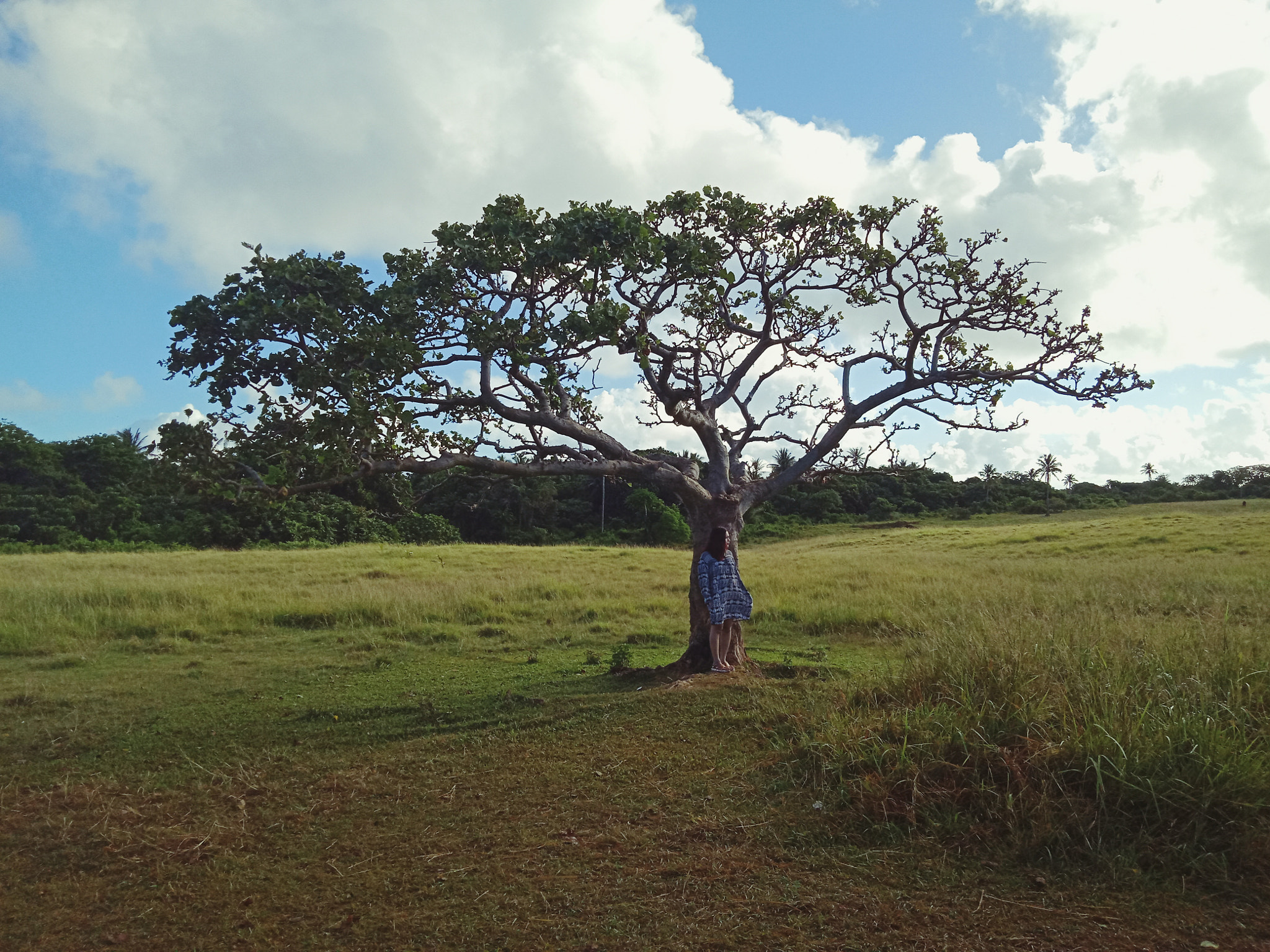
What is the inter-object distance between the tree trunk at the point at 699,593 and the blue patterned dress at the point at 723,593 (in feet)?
1.11

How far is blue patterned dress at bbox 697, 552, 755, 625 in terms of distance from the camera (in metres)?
9.79

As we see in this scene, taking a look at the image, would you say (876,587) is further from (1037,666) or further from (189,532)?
(189,532)

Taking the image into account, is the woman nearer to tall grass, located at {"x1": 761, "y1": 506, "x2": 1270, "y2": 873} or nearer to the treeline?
tall grass, located at {"x1": 761, "y1": 506, "x2": 1270, "y2": 873}

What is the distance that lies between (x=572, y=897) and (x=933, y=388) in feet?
28.3

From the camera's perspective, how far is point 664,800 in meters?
6.12

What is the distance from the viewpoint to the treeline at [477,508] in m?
43.3

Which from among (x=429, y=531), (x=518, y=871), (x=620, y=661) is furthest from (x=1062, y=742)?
(x=429, y=531)

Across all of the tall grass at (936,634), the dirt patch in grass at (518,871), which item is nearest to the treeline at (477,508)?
the tall grass at (936,634)

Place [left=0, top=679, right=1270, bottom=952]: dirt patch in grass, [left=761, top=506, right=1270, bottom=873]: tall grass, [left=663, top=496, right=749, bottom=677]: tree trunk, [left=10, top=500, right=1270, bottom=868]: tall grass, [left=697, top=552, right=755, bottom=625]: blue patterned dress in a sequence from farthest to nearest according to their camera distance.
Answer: [left=663, top=496, right=749, bottom=677]: tree trunk → [left=697, top=552, right=755, bottom=625]: blue patterned dress → [left=10, top=500, right=1270, bottom=868]: tall grass → [left=761, top=506, right=1270, bottom=873]: tall grass → [left=0, top=679, right=1270, bottom=952]: dirt patch in grass

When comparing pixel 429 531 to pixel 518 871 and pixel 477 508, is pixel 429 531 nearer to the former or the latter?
pixel 477 508

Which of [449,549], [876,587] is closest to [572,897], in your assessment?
[876,587]

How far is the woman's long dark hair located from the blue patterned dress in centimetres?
5

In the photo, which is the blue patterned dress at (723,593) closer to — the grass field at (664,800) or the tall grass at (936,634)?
the grass field at (664,800)

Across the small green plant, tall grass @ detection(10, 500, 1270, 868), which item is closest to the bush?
tall grass @ detection(10, 500, 1270, 868)
